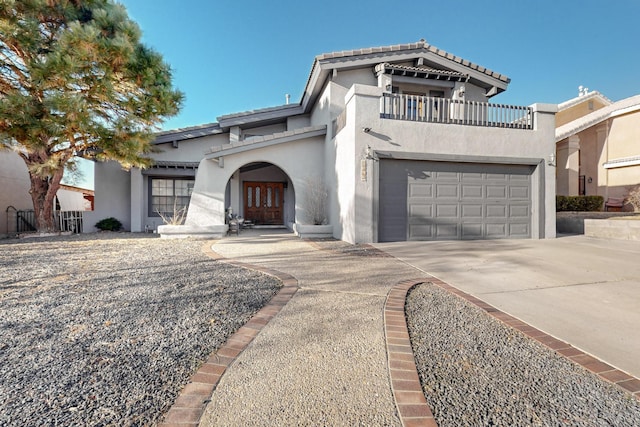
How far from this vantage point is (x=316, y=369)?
217 cm

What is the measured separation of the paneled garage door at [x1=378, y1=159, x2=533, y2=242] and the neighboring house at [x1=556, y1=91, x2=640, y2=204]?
755 centimetres

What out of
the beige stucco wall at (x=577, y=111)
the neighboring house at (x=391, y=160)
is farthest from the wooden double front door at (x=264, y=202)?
the beige stucco wall at (x=577, y=111)

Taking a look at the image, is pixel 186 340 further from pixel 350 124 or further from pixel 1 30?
pixel 1 30

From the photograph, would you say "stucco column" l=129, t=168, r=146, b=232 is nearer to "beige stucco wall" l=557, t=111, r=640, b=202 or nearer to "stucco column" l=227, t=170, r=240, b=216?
"stucco column" l=227, t=170, r=240, b=216

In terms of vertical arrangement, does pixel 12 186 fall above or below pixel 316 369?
above

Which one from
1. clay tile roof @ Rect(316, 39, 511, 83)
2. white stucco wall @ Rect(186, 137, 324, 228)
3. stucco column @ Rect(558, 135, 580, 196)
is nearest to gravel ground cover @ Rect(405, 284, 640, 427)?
white stucco wall @ Rect(186, 137, 324, 228)

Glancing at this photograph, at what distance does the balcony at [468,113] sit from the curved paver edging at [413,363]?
672 centimetres

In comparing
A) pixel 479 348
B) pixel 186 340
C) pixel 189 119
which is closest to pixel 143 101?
pixel 189 119

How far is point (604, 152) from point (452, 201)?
12.6 metres

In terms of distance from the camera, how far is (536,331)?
280 cm

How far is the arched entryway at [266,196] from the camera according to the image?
46.3 feet

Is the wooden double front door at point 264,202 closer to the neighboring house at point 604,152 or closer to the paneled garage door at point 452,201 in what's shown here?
the paneled garage door at point 452,201

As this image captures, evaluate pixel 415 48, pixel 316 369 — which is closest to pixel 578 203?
pixel 415 48

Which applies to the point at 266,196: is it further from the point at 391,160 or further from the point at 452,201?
the point at 452,201
